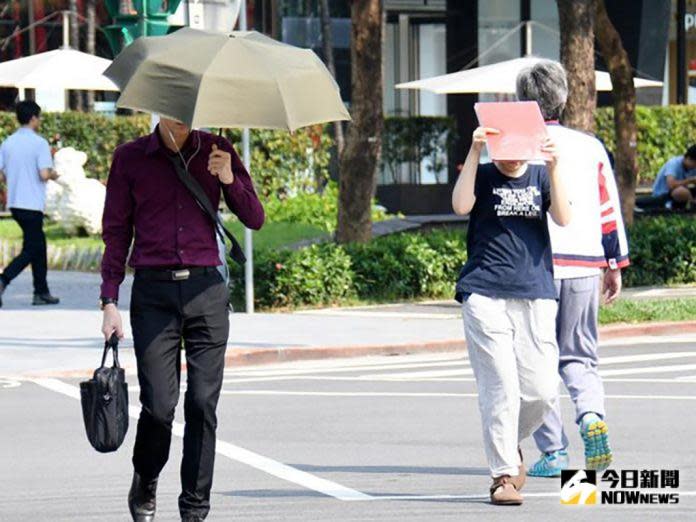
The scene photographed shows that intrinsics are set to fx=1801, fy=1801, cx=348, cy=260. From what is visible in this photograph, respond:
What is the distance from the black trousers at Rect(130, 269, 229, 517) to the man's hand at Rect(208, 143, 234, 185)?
40cm

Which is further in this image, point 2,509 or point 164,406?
point 2,509

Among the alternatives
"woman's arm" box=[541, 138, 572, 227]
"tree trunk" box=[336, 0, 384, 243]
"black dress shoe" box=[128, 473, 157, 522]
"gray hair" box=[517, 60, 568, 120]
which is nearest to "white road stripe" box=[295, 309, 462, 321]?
"tree trunk" box=[336, 0, 384, 243]

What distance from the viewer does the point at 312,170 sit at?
27.6 meters

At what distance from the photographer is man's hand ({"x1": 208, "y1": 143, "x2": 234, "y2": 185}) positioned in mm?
7094

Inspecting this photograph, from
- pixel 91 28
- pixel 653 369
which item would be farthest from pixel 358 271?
pixel 91 28

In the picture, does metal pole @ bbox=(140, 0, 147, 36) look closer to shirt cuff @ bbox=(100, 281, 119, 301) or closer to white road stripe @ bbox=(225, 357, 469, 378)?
white road stripe @ bbox=(225, 357, 469, 378)

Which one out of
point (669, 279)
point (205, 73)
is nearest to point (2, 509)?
point (205, 73)

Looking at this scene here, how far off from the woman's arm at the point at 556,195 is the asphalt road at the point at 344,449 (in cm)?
126

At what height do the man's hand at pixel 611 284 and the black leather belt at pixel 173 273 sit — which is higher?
the black leather belt at pixel 173 273

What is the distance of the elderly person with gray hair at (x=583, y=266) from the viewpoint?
26.8 ft

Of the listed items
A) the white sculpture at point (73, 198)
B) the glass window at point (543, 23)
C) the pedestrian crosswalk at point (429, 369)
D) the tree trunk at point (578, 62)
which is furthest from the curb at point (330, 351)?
the glass window at point (543, 23)

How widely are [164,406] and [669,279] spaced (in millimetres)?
13179

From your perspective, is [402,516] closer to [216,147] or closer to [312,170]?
[216,147]

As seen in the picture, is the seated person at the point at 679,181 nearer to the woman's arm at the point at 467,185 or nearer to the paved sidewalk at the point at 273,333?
the paved sidewalk at the point at 273,333
